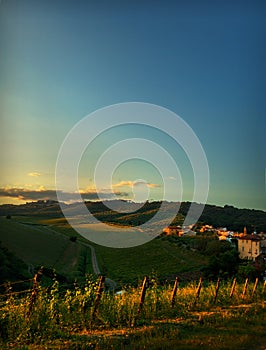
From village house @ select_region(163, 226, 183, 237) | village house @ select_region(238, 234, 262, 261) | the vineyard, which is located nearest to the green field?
village house @ select_region(238, 234, 262, 261)

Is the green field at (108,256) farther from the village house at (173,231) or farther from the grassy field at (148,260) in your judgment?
the village house at (173,231)

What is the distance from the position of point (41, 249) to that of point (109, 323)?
4026cm

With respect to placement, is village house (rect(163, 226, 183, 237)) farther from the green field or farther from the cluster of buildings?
the green field

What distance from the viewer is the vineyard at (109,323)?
534 centimetres

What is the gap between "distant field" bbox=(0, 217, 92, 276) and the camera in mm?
37625

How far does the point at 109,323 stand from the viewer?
6910 millimetres

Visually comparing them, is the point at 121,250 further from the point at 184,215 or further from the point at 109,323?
the point at 109,323

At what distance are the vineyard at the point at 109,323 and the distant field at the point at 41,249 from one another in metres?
27.1

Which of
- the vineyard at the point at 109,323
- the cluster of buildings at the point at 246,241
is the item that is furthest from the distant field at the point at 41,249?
the vineyard at the point at 109,323

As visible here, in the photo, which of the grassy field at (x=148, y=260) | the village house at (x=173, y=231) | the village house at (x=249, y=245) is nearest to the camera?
the grassy field at (x=148, y=260)

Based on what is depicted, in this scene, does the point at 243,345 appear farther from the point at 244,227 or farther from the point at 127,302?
the point at 244,227

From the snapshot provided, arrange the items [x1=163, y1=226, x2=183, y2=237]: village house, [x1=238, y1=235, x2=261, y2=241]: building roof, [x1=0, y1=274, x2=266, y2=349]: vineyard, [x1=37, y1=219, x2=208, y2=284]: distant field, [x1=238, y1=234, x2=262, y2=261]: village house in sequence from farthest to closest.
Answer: [x1=163, y1=226, x2=183, y2=237]: village house
[x1=238, y1=235, x2=261, y2=241]: building roof
[x1=238, y1=234, x2=262, y2=261]: village house
[x1=37, y1=219, x2=208, y2=284]: distant field
[x1=0, y1=274, x2=266, y2=349]: vineyard

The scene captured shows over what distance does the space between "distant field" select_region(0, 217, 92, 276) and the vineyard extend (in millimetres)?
27090

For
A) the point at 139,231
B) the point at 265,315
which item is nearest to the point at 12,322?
the point at 265,315
